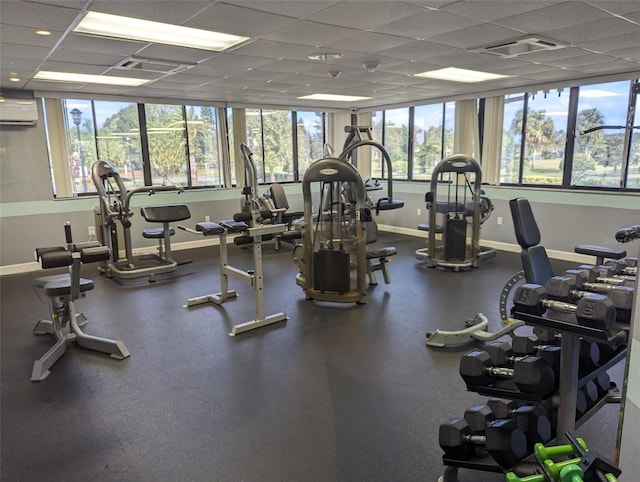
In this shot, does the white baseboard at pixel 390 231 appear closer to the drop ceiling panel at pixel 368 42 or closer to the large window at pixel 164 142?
the large window at pixel 164 142

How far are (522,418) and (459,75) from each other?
4.53 meters

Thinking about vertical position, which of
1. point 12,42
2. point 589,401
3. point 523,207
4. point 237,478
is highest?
point 12,42

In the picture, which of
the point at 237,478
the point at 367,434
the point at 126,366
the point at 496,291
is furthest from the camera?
the point at 496,291

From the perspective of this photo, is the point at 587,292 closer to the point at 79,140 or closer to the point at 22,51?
the point at 22,51

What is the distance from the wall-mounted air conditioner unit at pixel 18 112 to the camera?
5.52m

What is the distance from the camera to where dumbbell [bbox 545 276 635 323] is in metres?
1.47

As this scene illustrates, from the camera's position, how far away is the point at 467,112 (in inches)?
275

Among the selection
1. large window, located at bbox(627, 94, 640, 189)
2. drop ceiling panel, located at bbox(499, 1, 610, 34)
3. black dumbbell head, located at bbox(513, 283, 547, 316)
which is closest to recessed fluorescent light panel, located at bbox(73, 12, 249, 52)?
drop ceiling panel, located at bbox(499, 1, 610, 34)

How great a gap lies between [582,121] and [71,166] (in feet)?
23.5

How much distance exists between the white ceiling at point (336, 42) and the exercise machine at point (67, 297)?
155 cm

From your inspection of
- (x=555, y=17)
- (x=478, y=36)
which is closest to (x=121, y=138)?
(x=478, y=36)

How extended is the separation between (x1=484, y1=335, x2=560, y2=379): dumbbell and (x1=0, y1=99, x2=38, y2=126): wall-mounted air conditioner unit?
6.25 meters

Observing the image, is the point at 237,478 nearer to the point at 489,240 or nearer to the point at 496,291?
the point at 496,291

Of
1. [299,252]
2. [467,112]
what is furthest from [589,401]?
[467,112]
